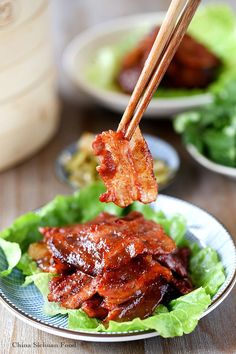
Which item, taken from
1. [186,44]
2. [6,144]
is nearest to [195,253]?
[6,144]

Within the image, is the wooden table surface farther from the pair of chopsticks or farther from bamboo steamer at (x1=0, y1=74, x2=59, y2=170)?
the pair of chopsticks

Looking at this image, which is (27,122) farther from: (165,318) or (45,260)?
(165,318)

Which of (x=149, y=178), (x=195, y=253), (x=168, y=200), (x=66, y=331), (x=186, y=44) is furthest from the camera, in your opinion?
(x=186, y=44)

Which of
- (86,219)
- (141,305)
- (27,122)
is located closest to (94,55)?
(27,122)

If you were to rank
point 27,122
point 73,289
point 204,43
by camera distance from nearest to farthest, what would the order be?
point 73,289, point 27,122, point 204,43

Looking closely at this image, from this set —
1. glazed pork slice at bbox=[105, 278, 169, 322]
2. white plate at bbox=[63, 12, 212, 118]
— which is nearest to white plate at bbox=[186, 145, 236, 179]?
white plate at bbox=[63, 12, 212, 118]

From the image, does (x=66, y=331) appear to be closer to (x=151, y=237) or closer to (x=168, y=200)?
(x=151, y=237)
